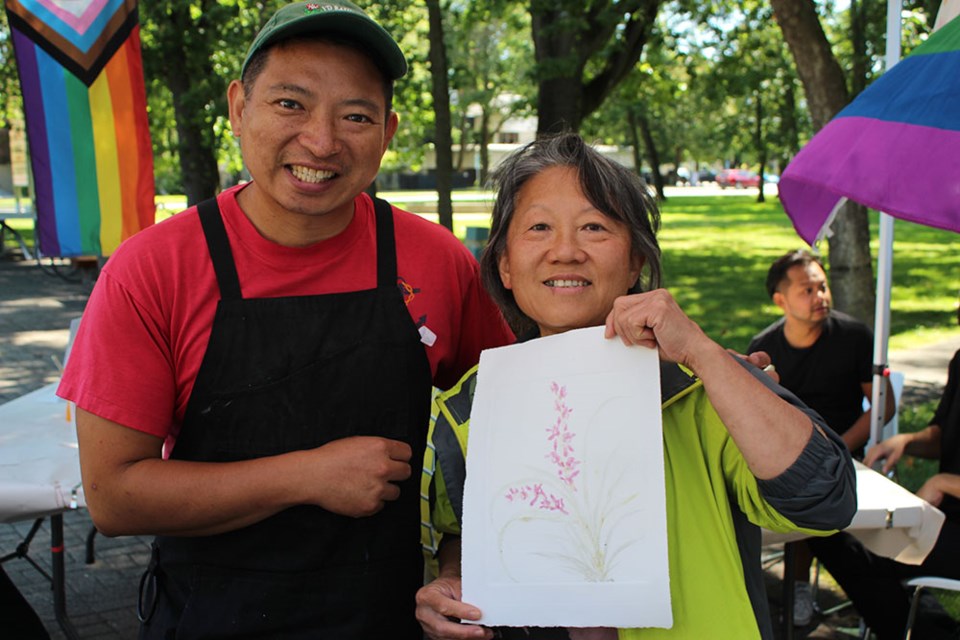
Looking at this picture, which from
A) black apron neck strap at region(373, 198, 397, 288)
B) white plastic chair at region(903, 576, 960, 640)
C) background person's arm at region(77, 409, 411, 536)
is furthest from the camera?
white plastic chair at region(903, 576, 960, 640)

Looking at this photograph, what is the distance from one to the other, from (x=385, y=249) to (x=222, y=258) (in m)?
0.33

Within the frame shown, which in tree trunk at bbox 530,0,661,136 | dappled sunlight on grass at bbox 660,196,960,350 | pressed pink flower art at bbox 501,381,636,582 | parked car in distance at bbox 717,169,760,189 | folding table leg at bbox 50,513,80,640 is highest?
tree trunk at bbox 530,0,661,136

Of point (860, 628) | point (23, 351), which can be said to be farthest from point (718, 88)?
point (860, 628)

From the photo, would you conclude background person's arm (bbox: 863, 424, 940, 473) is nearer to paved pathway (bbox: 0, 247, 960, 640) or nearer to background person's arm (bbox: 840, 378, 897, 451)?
background person's arm (bbox: 840, 378, 897, 451)

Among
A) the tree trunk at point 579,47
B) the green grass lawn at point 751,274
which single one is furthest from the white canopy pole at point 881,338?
the tree trunk at point 579,47

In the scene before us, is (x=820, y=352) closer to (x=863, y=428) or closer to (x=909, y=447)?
(x=863, y=428)

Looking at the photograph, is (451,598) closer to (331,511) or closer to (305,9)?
(331,511)

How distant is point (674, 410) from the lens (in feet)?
5.52

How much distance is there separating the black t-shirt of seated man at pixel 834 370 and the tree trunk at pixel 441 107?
378cm

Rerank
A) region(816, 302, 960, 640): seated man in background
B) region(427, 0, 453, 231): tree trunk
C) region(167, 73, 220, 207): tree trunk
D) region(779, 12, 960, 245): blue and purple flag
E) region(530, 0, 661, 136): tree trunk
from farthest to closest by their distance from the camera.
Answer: region(167, 73, 220, 207): tree trunk < region(530, 0, 661, 136): tree trunk < region(427, 0, 453, 231): tree trunk < region(816, 302, 960, 640): seated man in background < region(779, 12, 960, 245): blue and purple flag

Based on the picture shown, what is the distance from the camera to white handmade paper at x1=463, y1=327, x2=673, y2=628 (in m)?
1.56

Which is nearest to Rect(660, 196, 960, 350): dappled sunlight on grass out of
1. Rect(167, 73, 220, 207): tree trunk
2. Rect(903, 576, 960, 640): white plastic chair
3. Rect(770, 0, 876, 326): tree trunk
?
Rect(770, 0, 876, 326): tree trunk

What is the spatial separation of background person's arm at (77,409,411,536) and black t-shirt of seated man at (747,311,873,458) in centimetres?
344

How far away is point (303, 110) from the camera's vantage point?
1839mm
